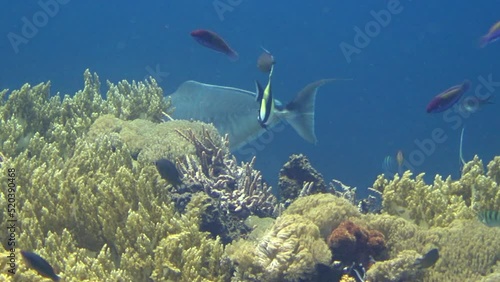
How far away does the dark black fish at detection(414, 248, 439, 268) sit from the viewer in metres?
3.63

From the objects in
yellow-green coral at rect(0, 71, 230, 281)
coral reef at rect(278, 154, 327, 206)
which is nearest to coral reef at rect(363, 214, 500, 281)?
yellow-green coral at rect(0, 71, 230, 281)

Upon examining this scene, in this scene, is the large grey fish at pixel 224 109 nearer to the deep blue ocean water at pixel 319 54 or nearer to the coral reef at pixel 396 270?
the coral reef at pixel 396 270

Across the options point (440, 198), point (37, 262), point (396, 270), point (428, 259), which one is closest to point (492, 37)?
point (440, 198)

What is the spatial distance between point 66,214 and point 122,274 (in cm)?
117

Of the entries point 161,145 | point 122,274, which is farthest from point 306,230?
point 161,145

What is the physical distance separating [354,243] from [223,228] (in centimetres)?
156

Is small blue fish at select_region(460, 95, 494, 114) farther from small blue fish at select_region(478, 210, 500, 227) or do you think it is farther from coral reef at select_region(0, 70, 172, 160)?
coral reef at select_region(0, 70, 172, 160)

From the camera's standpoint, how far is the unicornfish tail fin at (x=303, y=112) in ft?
20.5

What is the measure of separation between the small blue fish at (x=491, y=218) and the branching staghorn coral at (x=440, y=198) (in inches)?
19.1

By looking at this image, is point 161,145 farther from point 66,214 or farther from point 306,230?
point 306,230

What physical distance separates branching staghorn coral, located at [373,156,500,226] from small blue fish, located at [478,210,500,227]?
485 millimetres

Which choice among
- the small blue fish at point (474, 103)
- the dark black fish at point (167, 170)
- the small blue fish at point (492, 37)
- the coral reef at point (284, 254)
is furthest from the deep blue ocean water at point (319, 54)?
the coral reef at point (284, 254)

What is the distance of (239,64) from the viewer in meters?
67.6

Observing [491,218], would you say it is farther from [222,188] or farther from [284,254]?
[222,188]
